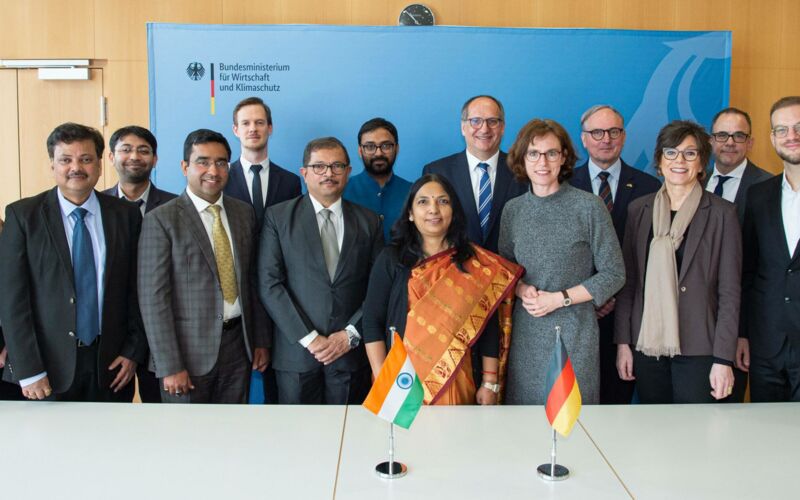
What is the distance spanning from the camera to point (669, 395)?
2.65m

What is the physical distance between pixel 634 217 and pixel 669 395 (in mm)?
750

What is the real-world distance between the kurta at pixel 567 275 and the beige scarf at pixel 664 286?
6.8 inches

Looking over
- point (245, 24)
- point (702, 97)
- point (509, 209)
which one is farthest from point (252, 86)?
point (702, 97)

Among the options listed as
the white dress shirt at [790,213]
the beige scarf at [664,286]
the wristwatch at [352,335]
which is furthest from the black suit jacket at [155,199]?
the white dress shirt at [790,213]

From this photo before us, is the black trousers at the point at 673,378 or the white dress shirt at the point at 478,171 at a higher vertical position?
the white dress shirt at the point at 478,171

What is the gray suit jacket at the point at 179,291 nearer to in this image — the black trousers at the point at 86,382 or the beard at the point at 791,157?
the black trousers at the point at 86,382

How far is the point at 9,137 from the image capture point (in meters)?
4.42

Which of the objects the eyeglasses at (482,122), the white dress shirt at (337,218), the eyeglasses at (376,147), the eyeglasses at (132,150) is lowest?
the white dress shirt at (337,218)

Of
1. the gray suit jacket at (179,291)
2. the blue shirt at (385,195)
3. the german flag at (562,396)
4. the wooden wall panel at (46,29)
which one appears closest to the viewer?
the german flag at (562,396)

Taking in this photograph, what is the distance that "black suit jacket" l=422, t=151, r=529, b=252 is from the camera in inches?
126

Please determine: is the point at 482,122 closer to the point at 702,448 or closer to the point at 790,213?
the point at 790,213

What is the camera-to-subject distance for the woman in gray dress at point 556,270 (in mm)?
2475

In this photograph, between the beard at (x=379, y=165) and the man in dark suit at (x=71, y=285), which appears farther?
the beard at (x=379, y=165)

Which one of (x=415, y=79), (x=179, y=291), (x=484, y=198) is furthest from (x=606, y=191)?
(x=179, y=291)
